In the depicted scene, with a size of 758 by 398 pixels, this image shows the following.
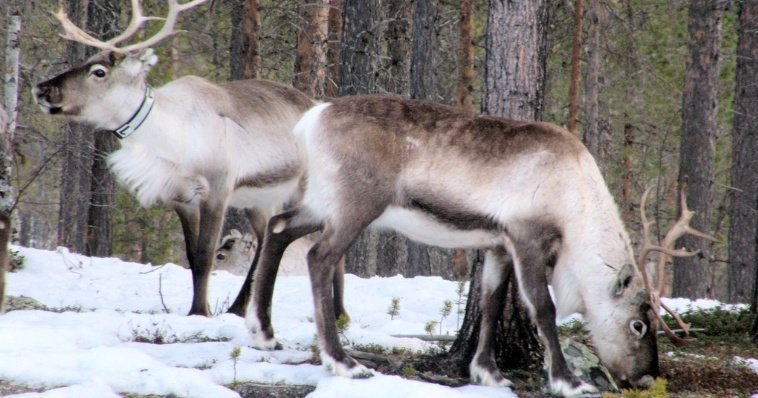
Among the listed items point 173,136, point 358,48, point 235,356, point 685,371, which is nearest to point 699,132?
point 358,48

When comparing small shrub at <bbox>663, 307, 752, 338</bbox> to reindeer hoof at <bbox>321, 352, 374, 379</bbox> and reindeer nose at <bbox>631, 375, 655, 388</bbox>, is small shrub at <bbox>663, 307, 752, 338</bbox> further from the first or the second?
reindeer hoof at <bbox>321, 352, 374, 379</bbox>

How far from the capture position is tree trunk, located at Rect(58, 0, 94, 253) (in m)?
12.3

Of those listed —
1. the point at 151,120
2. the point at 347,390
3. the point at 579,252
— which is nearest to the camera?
the point at 347,390

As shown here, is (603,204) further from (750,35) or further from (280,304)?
(750,35)

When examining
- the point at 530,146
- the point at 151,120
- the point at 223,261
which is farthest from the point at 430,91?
the point at 530,146

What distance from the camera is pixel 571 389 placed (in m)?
4.53

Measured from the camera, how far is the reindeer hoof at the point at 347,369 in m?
4.57

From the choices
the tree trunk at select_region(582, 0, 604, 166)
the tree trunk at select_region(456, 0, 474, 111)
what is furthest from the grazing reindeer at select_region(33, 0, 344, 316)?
the tree trunk at select_region(582, 0, 604, 166)

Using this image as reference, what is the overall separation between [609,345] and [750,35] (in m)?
8.78

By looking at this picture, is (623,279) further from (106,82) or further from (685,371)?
(106,82)

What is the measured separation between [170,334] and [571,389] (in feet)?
8.72

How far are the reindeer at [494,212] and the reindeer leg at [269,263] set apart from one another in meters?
0.31

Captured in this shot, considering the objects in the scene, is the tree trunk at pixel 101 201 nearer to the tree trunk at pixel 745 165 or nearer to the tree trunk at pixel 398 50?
the tree trunk at pixel 398 50

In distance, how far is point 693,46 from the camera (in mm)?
13117
